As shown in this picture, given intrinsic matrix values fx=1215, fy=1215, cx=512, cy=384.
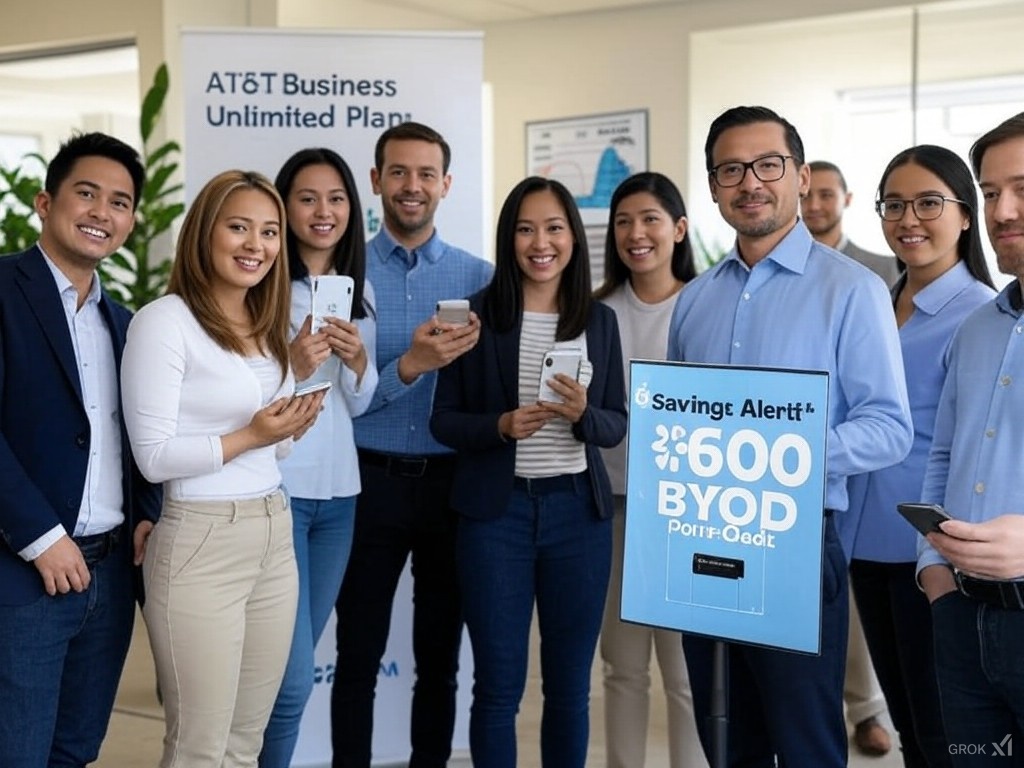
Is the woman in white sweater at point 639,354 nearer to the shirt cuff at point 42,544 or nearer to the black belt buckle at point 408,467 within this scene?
the black belt buckle at point 408,467

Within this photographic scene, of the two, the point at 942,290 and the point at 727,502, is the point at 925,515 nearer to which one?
the point at 727,502

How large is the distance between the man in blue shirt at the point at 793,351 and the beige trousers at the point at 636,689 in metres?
0.84

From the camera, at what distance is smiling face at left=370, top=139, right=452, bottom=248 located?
11.4 ft

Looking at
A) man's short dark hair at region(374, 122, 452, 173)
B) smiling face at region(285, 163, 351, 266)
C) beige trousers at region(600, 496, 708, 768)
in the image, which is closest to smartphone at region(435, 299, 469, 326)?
smiling face at region(285, 163, 351, 266)

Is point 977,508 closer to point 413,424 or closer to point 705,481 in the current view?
point 705,481

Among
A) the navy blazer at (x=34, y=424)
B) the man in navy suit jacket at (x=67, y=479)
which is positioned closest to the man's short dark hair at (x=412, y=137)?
the man in navy suit jacket at (x=67, y=479)

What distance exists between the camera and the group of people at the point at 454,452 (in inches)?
93.8

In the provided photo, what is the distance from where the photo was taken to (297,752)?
154 inches

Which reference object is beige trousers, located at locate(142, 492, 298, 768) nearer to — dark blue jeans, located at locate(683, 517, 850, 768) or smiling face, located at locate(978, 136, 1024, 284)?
dark blue jeans, located at locate(683, 517, 850, 768)

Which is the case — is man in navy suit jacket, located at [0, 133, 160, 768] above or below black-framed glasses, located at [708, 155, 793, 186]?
below

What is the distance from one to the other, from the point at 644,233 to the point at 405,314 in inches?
28.7

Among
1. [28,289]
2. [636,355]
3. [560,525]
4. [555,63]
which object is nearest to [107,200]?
[28,289]

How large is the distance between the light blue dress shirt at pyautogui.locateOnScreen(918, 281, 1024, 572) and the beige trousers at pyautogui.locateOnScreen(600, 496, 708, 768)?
3.99 ft

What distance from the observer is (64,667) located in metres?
2.56
